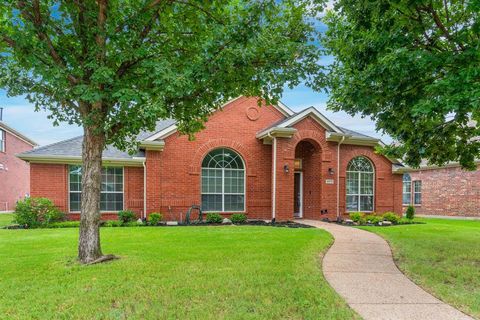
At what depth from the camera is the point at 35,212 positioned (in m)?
13.5

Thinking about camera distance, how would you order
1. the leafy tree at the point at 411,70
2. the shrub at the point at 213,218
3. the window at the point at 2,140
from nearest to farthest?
the leafy tree at the point at 411,70 < the shrub at the point at 213,218 < the window at the point at 2,140

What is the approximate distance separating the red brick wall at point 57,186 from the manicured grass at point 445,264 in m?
10.4

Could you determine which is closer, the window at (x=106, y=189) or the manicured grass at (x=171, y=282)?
the manicured grass at (x=171, y=282)

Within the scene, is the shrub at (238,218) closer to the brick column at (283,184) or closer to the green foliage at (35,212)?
the brick column at (283,184)

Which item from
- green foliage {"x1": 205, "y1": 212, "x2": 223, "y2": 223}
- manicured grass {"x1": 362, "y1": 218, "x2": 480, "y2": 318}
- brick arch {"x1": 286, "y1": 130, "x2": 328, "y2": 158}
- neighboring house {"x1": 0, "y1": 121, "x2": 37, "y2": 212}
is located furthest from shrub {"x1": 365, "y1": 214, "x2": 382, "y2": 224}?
neighboring house {"x1": 0, "y1": 121, "x2": 37, "y2": 212}

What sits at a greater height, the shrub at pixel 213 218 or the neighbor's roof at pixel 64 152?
the neighbor's roof at pixel 64 152

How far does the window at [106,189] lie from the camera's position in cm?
1488

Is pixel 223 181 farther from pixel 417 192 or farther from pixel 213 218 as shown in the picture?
pixel 417 192

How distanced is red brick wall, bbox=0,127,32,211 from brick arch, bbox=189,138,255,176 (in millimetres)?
22276

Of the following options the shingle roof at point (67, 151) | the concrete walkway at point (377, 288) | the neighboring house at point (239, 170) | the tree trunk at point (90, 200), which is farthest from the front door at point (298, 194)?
the tree trunk at point (90, 200)

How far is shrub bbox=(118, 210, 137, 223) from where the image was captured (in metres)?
14.2

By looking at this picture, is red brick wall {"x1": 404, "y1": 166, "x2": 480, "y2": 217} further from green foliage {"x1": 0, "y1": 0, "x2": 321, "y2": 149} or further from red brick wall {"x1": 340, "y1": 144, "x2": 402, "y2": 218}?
green foliage {"x1": 0, "y1": 0, "x2": 321, "y2": 149}

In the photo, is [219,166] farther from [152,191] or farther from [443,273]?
[443,273]

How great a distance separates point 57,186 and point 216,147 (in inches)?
272
